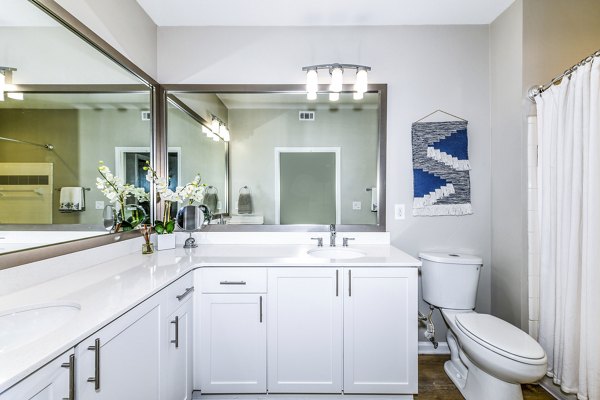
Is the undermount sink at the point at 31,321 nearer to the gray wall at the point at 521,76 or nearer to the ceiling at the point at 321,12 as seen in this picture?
the ceiling at the point at 321,12

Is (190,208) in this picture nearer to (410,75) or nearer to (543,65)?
(410,75)

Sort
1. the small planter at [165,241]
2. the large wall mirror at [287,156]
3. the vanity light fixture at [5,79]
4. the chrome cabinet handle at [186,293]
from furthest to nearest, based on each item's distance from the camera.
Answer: the large wall mirror at [287,156], the small planter at [165,241], the chrome cabinet handle at [186,293], the vanity light fixture at [5,79]

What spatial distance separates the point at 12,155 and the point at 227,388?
62.1 inches

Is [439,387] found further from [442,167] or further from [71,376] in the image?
[71,376]

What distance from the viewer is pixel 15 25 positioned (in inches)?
44.5

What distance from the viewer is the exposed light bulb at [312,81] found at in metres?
2.13

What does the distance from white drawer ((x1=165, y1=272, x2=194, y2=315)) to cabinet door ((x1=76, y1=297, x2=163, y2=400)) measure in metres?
0.10

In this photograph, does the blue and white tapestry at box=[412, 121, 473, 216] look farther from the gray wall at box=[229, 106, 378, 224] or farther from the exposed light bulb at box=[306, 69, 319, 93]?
the exposed light bulb at box=[306, 69, 319, 93]

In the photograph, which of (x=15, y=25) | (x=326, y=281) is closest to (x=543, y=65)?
(x=326, y=281)

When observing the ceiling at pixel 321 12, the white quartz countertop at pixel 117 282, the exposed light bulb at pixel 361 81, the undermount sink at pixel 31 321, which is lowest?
the undermount sink at pixel 31 321

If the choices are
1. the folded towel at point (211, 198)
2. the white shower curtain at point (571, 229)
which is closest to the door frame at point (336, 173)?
the folded towel at point (211, 198)

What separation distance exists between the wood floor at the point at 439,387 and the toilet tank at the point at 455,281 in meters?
0.46

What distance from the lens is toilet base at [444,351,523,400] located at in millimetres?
1524

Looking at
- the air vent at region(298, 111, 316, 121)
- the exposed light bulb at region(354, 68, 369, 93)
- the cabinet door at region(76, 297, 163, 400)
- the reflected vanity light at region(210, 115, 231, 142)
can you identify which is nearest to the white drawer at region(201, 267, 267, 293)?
the cabinet door at region(76, 297, 163, 400)
